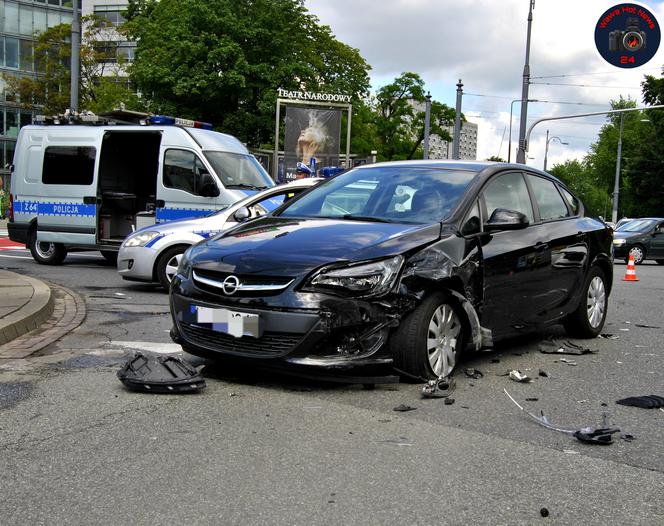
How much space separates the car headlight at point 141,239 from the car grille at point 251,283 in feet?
17.8

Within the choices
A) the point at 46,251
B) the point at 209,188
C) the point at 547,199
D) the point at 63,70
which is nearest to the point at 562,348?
the point at 547,199

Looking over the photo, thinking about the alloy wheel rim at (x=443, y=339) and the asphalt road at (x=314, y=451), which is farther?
the alloy wheel rim at (x=443, y=339)

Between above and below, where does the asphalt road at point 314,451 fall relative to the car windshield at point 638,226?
below

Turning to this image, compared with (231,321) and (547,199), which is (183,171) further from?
(231,321)

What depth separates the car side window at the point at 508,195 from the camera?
608 cm

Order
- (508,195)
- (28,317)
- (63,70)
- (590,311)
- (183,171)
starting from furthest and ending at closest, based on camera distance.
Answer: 1. (63,70)
2. (183,171)
3. (590,311)
4. (28,317)
5. (508,195)

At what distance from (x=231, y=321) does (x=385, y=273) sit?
1.02 m

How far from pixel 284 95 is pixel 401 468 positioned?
116 feet

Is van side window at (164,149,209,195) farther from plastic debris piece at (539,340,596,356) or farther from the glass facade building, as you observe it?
the glass facade building

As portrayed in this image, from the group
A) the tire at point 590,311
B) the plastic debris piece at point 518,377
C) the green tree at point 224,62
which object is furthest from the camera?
the green tree at point 224,62

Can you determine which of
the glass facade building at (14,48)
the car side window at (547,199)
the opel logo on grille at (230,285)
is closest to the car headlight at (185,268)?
the opel logo on grille at (230,285)

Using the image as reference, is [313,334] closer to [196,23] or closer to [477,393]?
[477,393]

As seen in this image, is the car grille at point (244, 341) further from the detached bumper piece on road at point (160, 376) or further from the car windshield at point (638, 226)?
the car windshield at point (638, 226)

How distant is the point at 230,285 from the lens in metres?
5.02
